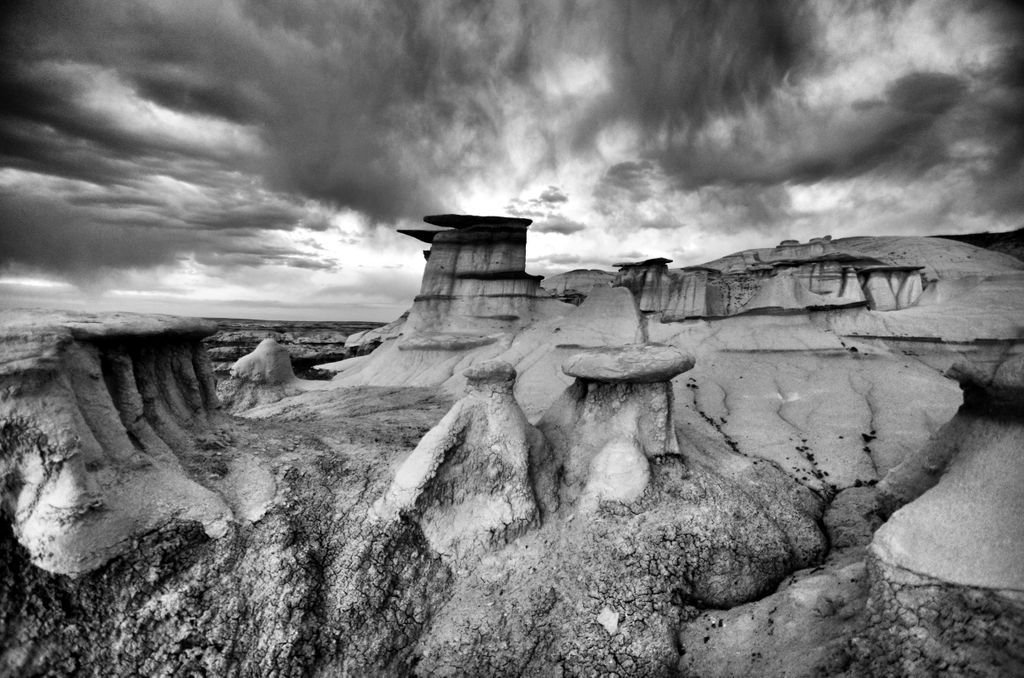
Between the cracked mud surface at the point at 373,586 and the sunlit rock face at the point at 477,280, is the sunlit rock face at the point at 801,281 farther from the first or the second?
the cracked mud surface at the point at 373,586

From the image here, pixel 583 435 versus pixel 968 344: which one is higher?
pixel 968 344

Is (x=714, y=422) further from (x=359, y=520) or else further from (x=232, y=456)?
(x=232, y=456)

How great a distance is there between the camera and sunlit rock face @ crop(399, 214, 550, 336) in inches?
659

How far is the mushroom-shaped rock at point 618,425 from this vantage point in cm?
621

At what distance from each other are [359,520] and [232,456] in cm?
173

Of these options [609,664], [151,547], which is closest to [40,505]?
[151,547]

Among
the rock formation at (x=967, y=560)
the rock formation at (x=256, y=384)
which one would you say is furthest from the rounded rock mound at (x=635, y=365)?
the rock formation at (x=256, y=384)

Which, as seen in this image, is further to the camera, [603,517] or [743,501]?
[743,501]

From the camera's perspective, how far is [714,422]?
9.42 m

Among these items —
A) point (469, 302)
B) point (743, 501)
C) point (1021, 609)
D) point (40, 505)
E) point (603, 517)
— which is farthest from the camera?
point (469, 302)

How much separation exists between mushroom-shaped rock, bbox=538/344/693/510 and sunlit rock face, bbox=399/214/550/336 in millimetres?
9661

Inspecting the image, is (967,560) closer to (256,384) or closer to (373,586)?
(373,586)

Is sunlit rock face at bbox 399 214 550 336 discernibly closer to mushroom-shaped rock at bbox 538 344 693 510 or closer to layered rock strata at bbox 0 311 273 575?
mushroom-shaped rock at bbox 538 344 693 510

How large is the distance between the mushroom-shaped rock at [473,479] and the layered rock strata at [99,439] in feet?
5.43
